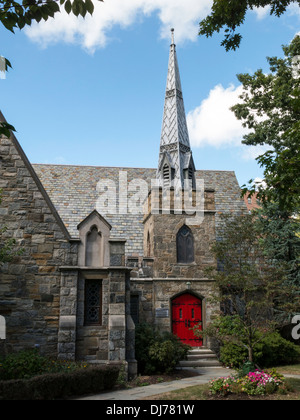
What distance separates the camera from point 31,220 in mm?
12367

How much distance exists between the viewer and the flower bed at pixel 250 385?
928 centimetres

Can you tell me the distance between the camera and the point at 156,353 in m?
13.0

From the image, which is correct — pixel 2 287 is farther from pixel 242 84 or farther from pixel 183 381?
pixel 242 84

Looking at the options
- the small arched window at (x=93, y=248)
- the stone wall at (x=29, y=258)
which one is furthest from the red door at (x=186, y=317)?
the stone wall at (x=29, y=258)

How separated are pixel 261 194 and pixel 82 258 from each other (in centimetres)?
571

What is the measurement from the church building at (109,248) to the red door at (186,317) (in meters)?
0.04

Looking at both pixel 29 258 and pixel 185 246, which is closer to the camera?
pixel 29 258

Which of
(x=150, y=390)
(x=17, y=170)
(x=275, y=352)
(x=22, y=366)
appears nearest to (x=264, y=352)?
(x=275, y=352)

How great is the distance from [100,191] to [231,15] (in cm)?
1413

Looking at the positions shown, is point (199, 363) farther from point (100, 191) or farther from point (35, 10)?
point (35, 10)

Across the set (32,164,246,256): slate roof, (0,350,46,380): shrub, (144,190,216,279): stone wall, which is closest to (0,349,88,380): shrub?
(0,350,46,380): shrub

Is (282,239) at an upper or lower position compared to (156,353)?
upper

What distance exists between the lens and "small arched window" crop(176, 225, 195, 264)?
17766 mm
